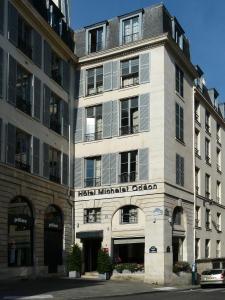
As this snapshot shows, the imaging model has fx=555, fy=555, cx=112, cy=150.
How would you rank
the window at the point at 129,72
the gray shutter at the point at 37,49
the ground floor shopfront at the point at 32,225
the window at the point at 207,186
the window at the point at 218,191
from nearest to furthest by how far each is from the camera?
the ground floor shopfront at the point at 32,225
the gray shutter at the point at 37,49
the window at the point at 129,72
the window at the point at 207,186
the window at the point at 218,191

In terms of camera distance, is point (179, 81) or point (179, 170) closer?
point (179, 170)

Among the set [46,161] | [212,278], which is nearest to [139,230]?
[212,278]

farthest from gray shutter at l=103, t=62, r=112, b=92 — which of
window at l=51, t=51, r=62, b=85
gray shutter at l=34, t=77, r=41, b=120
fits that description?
gray shutter at l=34, t=77, r=41, b=120

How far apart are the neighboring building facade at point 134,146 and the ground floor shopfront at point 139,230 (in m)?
0.07

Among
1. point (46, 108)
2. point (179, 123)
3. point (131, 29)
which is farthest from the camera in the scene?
point (179, 123)

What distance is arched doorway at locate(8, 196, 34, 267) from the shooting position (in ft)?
101

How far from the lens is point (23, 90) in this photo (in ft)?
108

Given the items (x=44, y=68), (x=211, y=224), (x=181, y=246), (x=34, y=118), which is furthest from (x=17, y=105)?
(x=211, y=224)

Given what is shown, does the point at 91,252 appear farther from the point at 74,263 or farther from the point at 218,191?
the point at 218,191

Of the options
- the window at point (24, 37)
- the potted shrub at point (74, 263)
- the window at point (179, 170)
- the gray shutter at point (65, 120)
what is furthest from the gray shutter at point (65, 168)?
the window at point (24, 37)

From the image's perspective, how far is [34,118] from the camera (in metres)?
33.7

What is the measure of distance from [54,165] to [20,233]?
6282mm

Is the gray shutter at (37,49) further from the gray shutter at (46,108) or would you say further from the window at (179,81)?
the window at (179,81)

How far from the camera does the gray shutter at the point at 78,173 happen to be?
39156 mm
